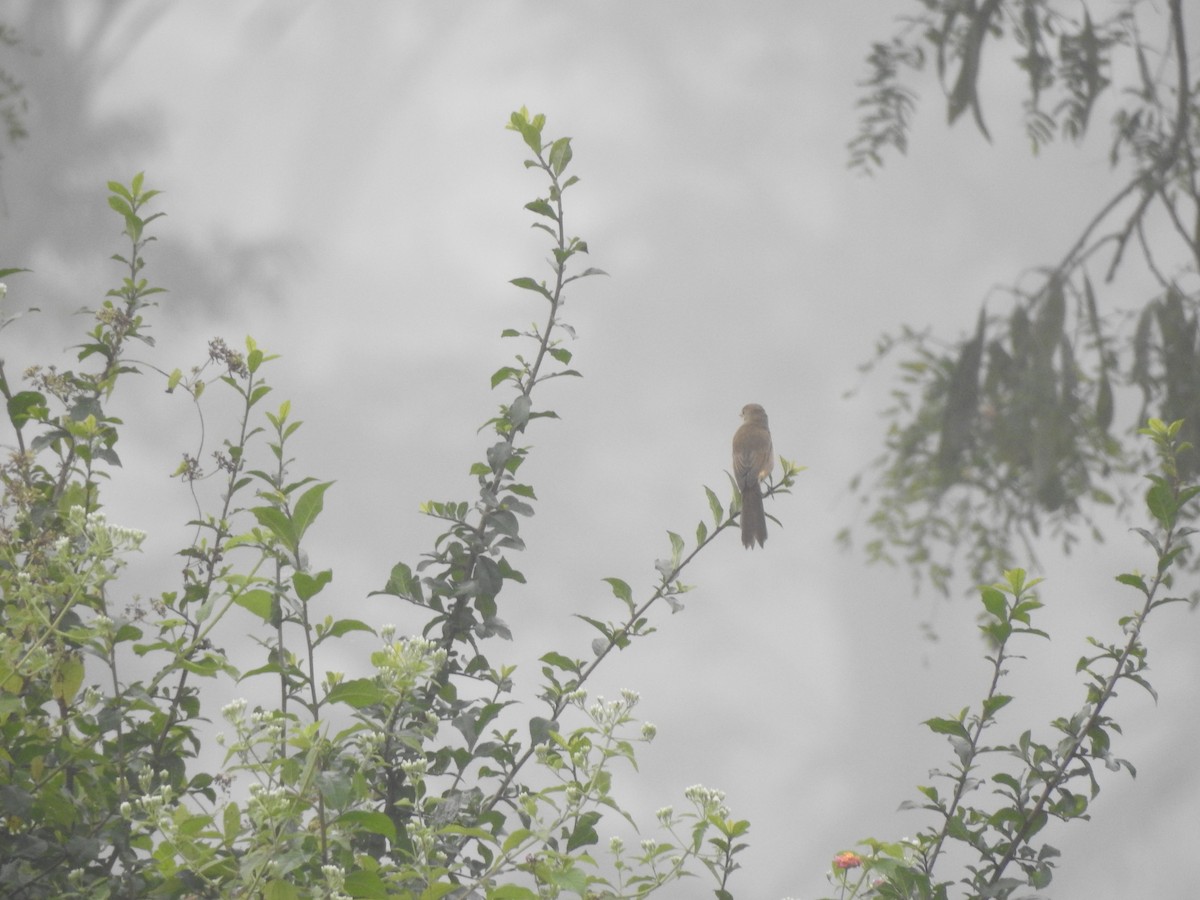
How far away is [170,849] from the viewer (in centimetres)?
133

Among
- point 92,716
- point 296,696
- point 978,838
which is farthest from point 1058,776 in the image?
point 92,716

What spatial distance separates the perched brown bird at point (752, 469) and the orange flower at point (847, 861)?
528mm

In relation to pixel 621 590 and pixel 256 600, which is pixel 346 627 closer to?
pixel 256 600

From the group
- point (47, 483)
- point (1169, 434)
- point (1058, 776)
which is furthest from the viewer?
point (47, 483)

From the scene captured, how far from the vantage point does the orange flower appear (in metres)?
1.67

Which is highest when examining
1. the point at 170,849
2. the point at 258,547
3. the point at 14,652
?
the point at 258,547

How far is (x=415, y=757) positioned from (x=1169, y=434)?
112 centimetres

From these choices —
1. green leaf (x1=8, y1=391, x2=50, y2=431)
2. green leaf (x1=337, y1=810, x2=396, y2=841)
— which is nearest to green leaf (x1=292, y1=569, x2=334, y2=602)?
green leaf (x1=337, y1=810, x2=396, y2=841)

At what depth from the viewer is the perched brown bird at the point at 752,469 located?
206cm

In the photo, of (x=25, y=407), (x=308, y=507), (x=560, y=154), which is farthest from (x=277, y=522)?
(x=560, y=154)

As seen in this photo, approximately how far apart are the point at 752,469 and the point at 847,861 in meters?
0.73

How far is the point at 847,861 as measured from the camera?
167 centimetres

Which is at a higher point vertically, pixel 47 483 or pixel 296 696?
pixel 47 483

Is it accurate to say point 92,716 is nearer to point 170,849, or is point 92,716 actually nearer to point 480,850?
point 170,849
